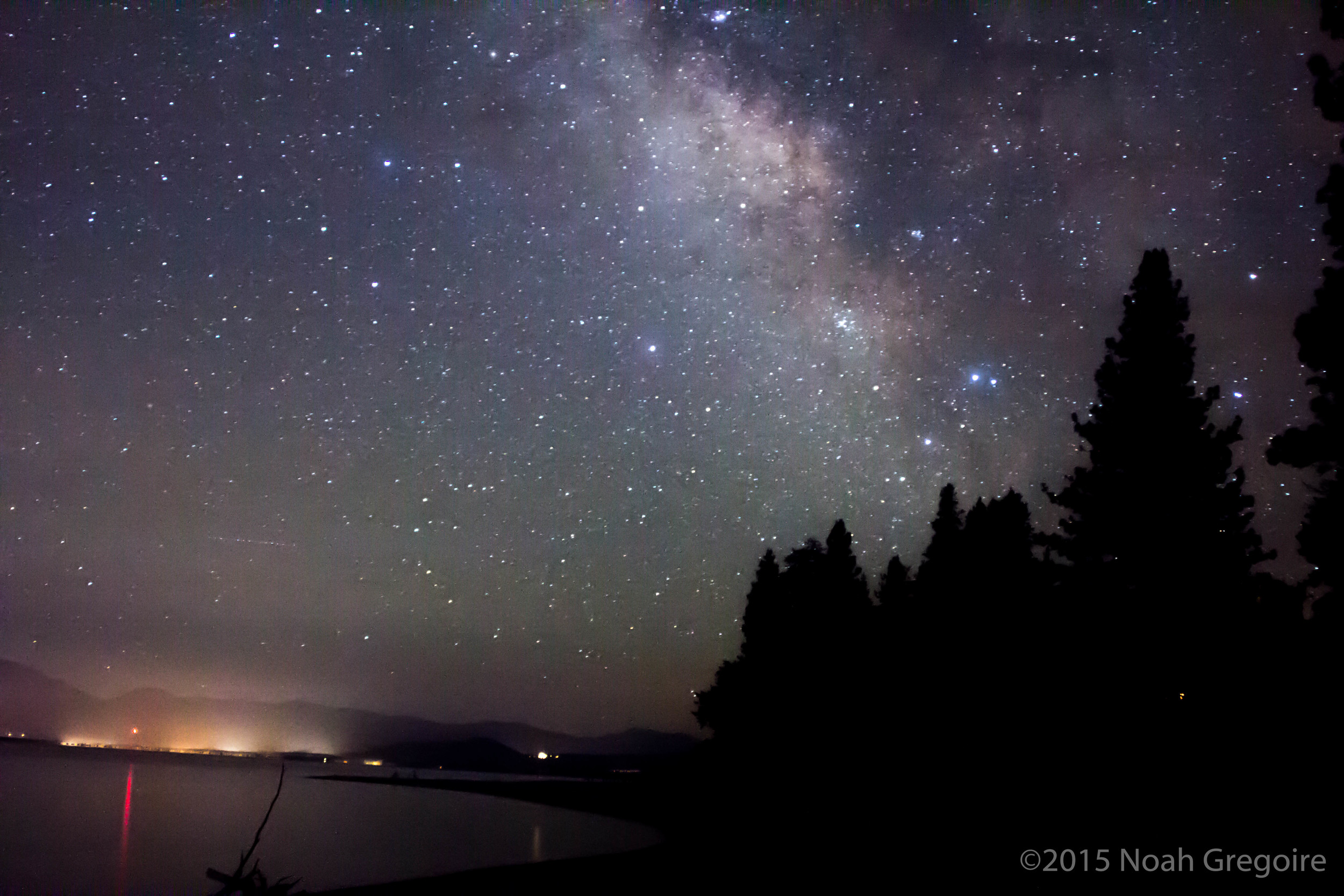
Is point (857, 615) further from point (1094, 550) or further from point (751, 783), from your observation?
point (1094, 550)

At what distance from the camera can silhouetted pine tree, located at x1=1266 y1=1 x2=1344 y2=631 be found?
1276 cm

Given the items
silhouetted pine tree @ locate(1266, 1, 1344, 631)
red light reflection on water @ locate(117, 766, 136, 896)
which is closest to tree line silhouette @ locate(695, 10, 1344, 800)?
silhouetted pine tree @ locate(1266, 1, 1344, 631)

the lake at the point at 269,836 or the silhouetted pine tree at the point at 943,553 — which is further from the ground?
the silhouetted pine tree at the point at 943,553

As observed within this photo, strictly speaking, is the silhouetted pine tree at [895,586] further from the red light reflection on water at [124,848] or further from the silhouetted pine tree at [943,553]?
the red light reflection on water at [124,848]

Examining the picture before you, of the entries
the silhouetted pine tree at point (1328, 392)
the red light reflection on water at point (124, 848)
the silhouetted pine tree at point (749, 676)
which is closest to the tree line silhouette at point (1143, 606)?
the silhouetted pine tree at point (1328, 392)

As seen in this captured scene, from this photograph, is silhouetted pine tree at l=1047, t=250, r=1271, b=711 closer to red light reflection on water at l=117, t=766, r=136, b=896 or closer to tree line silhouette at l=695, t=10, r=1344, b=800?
tree line silhouette at l=695, t=10, r=1344, b=800

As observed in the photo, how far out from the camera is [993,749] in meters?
21.6

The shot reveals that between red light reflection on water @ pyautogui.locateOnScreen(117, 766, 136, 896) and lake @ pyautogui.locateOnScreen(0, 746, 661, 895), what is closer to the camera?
red light reflection on water @ pyautogui.locateOnScreen(117, 766, 136, 896)

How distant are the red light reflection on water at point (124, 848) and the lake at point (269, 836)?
0.08 m

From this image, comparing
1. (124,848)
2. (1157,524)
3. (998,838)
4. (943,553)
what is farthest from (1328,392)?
(124,848)

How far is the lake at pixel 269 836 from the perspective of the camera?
28688 mm

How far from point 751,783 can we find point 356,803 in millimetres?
46335

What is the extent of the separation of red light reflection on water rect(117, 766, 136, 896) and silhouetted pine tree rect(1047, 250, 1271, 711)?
27.1 meters

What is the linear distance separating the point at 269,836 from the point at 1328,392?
44026 mm
